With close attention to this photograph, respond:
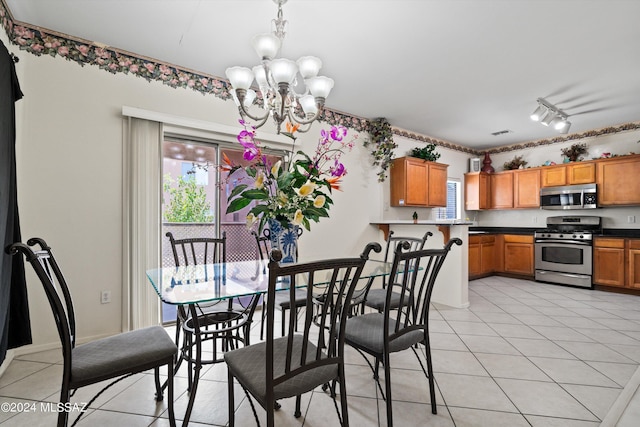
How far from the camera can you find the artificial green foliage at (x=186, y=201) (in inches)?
126

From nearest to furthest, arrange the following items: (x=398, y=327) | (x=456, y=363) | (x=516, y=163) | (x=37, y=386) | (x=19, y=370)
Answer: (x=398, y=327), (x=37, y=386), (x=19, y=370), (x=456, y=363), (x=516, y=163)

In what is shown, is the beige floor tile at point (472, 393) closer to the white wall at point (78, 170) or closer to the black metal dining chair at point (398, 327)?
the black metal dining chair at point (398, 327)

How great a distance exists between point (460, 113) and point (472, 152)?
2.35 metres

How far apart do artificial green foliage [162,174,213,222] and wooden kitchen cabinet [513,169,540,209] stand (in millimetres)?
5610

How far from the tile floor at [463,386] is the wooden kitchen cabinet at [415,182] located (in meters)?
2.20

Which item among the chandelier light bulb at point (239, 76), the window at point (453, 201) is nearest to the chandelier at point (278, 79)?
the chandelier light bulb at point (239, 76)

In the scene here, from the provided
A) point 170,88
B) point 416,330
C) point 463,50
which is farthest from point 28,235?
point 463,50

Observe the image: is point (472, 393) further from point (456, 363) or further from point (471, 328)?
point (471, 328)

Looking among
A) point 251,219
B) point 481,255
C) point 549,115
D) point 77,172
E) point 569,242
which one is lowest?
point 481,255

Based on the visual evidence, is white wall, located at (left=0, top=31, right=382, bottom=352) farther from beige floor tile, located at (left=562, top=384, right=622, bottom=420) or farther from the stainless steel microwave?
the stainless steel microwave

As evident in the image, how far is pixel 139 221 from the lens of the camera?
2.77 meters

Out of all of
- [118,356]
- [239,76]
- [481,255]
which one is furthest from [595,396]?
[481,255]

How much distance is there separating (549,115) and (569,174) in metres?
1.86

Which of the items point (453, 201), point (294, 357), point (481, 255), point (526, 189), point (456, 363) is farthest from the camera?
point (453, 201)
